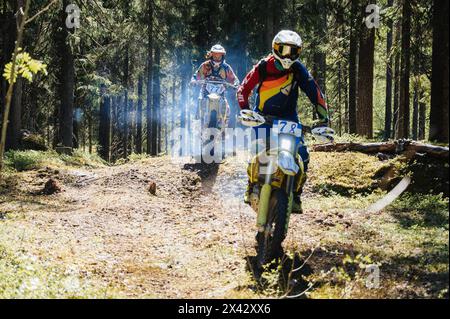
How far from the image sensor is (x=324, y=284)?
490cm

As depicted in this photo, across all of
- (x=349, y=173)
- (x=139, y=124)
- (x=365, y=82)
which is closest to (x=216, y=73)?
(x=365, y=82)

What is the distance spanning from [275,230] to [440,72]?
344 centimetres

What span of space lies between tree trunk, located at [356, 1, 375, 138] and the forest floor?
3.96 m

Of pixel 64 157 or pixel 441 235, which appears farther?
pixel 64 157

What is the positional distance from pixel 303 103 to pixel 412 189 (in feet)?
82.4

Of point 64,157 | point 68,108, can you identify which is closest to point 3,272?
point 64,157

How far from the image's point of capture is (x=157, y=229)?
7.96 meters

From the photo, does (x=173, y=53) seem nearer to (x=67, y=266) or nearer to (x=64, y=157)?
(x=64, y=157)

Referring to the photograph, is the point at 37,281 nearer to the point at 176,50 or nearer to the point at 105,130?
the point at 176,50

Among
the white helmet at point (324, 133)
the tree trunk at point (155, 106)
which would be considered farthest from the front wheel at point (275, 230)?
the tree trunk at point (155, 106)

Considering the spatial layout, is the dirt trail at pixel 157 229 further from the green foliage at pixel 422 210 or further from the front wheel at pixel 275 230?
the green foliage at pixel 422 210

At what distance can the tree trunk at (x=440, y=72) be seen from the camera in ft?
22.4

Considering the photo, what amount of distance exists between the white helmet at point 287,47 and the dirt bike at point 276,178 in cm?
74

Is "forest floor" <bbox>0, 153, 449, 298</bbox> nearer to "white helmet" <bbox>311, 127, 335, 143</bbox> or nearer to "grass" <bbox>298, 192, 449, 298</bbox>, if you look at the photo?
"grass" <bbox>298, 192, 449, 298</bbox>
